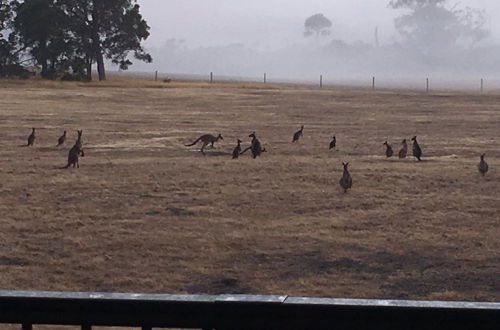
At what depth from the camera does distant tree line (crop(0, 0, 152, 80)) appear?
72350mm

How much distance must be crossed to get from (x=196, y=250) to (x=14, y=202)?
4.86 meters

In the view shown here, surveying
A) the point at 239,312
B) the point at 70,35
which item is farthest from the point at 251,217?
the point at 70,35

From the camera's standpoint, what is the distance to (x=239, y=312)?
12.5 feet

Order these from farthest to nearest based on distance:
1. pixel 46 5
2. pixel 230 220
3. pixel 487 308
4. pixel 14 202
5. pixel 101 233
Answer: pixel 46 5, pixel 14 202, pixel 230 220, pixel 101 233, pixel 487 308

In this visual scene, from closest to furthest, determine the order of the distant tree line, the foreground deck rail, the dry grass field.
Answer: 1. the foreground deck rail
2. the dry grass field
3. the distant tree line

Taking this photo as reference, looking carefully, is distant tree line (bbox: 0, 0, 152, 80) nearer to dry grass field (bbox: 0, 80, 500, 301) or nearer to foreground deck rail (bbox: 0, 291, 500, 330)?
dry grass field (bbox: 0, 80, 500, 301)

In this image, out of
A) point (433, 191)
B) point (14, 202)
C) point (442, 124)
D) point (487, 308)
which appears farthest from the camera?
point (442, 124)

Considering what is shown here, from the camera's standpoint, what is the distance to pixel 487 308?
367 cm

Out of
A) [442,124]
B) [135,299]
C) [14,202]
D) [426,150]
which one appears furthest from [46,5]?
[135,299]

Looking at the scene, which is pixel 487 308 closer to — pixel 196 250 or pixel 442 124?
pixel 196 250

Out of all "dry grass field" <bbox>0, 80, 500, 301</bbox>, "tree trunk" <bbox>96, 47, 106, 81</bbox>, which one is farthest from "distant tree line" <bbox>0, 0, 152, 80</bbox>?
"dry grass field" <bbox>0, 80, 500, 301</bbox>

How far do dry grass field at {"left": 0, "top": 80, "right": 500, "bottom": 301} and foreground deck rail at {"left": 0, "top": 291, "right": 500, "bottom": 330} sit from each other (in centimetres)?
647

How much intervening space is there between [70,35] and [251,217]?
6370cm

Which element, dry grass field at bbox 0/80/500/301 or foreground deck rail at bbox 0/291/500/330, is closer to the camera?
foreground deck rail at bbox 0/291/500/330
